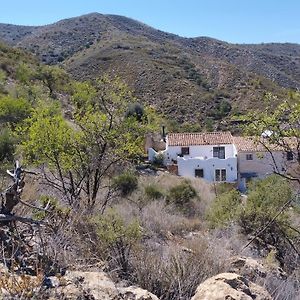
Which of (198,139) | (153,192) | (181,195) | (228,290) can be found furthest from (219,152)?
(228,290)

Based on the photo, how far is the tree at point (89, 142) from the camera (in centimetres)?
1252

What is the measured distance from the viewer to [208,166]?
3419cm

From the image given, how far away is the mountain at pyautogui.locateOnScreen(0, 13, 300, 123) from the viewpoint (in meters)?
57.9

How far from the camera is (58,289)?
3.77 meters

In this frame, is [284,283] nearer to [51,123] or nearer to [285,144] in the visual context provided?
[285,144]

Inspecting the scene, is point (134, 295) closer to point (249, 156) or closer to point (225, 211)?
point (225, 211)

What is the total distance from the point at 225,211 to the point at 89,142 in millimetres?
4228

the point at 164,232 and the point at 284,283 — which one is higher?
the point at 284,283

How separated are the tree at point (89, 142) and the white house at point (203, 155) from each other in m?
20.3

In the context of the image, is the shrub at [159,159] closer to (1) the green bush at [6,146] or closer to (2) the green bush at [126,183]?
(2) the green bush at [126,183]

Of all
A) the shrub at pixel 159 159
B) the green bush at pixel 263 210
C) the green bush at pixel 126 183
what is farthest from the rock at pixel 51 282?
the shrub at pixel 159 159

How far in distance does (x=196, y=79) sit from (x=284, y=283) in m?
62.9

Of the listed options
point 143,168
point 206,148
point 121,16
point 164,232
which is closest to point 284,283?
point 164,232

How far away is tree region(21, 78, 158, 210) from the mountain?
1397 inches
